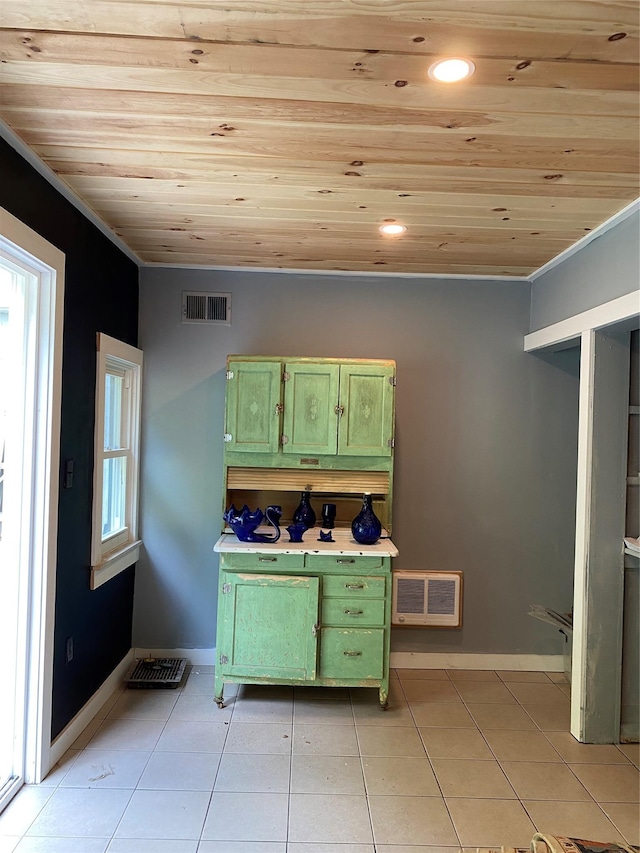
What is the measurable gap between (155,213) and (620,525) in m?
2.81

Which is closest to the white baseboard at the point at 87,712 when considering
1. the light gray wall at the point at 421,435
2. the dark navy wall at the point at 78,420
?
the dark navy wall at the point at 78,420

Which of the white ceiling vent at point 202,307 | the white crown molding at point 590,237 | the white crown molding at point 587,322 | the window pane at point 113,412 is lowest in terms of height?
the window pane at point 113,412

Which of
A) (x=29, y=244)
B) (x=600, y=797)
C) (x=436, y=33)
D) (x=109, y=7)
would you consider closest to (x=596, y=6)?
(x=436, y=33)

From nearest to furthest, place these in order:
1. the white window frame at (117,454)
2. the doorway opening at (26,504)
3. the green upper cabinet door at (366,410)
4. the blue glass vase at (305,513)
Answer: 1. the doorway opening at (26,504)
2. the white window frame at (117,454)
3. the green upper cabinet door at (366,410)
4. the blue glass vase at (305,513)

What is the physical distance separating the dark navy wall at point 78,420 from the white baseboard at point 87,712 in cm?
4

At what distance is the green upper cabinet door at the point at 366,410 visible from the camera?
3.45 meters

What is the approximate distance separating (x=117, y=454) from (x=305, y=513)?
1.18 meters

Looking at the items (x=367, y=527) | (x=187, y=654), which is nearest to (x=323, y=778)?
(x=367, y=527)

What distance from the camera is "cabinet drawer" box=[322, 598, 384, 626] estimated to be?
3219 mm

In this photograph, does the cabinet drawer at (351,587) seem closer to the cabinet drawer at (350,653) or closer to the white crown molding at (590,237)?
the cabinet drawer at (350,653)

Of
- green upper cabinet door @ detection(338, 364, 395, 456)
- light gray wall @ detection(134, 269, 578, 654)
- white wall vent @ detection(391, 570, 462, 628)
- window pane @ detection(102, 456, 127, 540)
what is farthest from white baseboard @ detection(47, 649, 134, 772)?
green upper cabinet door @ detection(338, 364, 395, 456)

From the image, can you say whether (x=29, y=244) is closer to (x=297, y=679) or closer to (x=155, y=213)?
(x=155, y=213)

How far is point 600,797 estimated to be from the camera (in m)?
2.53

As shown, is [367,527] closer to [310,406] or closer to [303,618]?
[303,618]
